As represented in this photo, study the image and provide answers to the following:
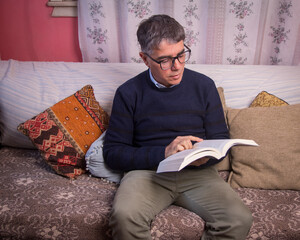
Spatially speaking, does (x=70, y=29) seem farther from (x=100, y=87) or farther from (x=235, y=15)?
(x=235, y=15)

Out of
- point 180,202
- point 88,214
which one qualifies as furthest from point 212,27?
point 88,214

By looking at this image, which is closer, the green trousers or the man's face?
the green trousers

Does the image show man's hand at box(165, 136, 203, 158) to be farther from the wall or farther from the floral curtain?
the wall

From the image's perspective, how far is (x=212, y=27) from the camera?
1915 mm

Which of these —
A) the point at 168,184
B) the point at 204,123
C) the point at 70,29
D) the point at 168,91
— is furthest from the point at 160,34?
the point at 70,29

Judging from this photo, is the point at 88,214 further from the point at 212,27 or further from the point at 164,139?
the point at 212,27

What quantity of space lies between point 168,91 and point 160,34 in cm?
28

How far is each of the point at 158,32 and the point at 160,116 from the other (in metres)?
0.39

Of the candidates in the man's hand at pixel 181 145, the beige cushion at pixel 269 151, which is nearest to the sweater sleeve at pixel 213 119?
the beige cushion at pixel 269 151

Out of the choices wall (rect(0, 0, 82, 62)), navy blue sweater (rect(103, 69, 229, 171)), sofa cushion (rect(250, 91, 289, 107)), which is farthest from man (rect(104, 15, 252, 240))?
wall (rect(0, 0, 82, 62))

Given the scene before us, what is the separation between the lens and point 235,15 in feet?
6.09

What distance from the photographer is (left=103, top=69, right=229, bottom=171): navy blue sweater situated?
129cm

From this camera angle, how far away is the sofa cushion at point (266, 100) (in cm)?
147

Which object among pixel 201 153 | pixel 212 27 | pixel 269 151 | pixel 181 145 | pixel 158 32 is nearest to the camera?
pixel 201 153
